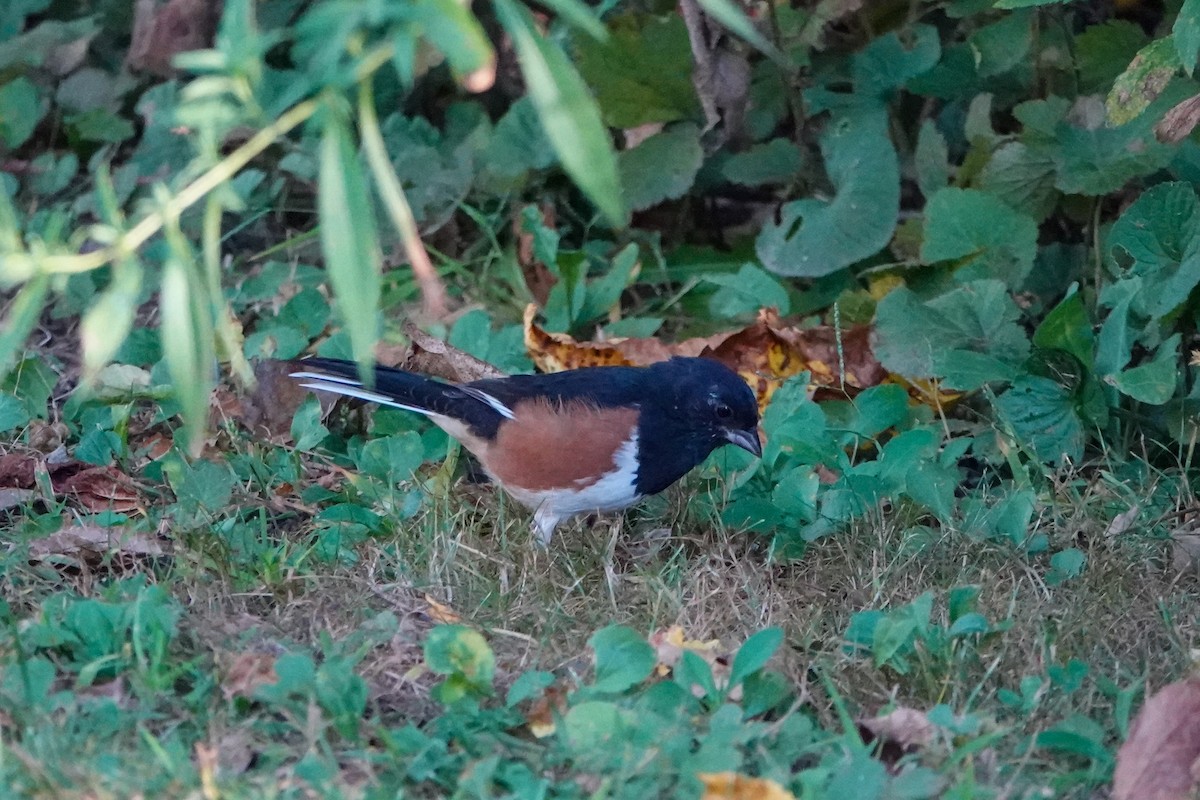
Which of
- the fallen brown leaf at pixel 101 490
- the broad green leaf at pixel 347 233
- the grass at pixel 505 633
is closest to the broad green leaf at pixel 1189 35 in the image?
the grass at pixel 505 633

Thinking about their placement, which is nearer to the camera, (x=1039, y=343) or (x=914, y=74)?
(x=1039, y=343)

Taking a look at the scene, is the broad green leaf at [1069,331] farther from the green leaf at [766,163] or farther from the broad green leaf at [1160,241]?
the green leaf at [766,163]

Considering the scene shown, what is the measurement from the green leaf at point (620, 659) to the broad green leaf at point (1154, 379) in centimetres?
158

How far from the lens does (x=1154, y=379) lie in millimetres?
3512

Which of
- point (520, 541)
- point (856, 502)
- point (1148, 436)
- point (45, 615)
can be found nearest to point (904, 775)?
point (856, 502)

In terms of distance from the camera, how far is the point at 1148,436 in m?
3.83

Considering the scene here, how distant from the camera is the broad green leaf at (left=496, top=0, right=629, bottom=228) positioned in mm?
1662

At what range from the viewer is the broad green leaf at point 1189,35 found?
3.12 meters

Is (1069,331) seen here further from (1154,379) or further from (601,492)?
(601,492)

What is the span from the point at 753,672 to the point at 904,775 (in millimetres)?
362

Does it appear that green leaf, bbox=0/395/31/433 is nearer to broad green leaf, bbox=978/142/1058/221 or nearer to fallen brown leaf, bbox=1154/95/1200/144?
broad green leaf, bbox=978/142/1058/221

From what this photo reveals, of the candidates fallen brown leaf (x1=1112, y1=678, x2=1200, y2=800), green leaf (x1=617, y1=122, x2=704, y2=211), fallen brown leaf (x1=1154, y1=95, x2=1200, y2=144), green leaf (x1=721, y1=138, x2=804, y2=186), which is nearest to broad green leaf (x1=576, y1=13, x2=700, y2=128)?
green leaf (x1=617, y1=122, x2=704, y2=211)

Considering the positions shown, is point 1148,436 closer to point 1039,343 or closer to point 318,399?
point 1039,343

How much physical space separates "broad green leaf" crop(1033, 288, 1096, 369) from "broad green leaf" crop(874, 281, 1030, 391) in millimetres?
91
